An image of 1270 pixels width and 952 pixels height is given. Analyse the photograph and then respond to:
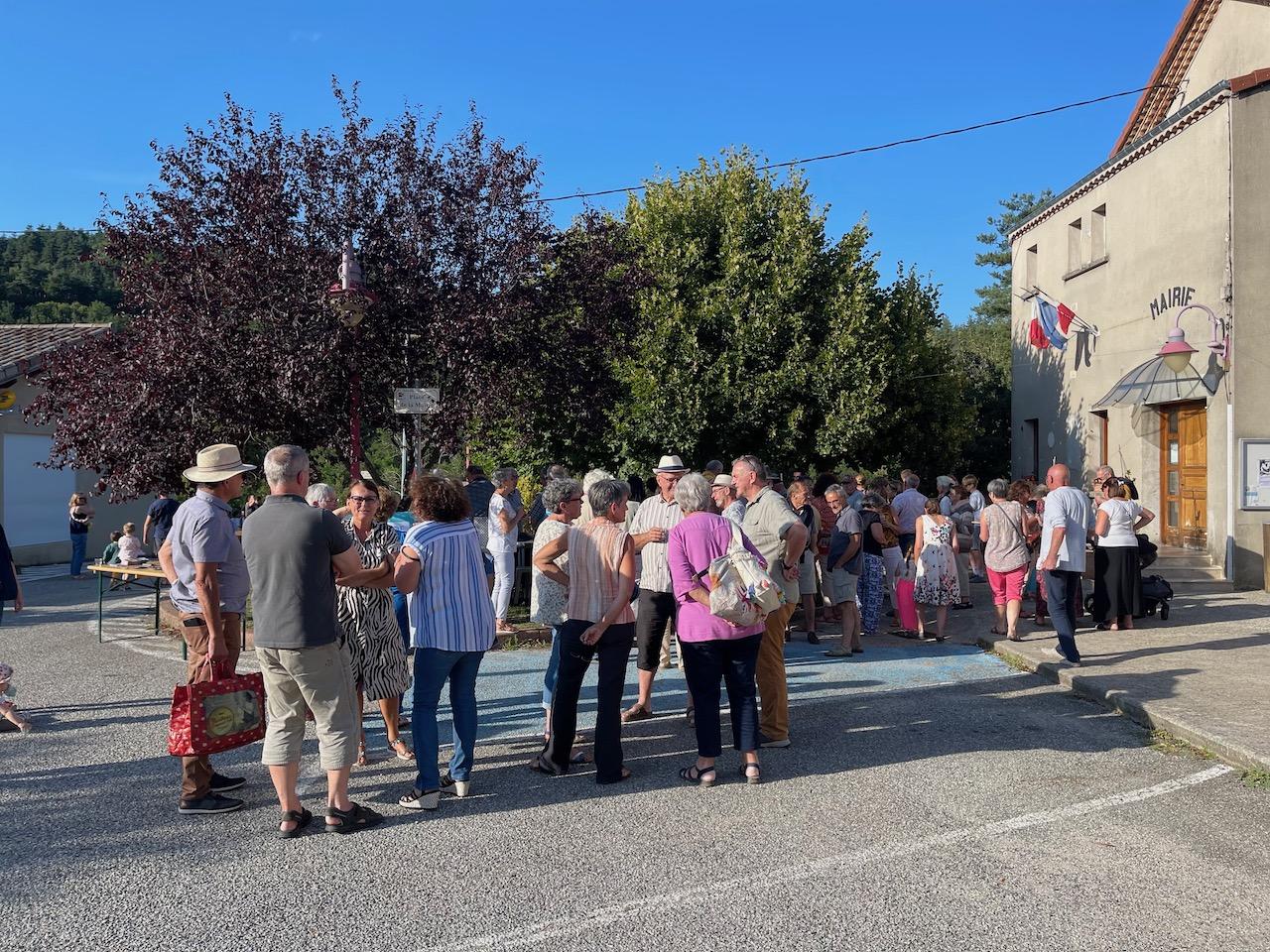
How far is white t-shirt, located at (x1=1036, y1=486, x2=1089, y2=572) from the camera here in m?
8.88

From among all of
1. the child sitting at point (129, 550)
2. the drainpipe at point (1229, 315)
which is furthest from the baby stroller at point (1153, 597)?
the child sitting at point (129, 550)

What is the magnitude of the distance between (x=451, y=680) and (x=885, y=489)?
25.2 ft

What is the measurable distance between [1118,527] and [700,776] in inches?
289

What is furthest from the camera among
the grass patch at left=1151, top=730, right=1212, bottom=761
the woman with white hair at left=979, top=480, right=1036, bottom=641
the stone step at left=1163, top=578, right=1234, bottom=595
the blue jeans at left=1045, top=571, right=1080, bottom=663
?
the stone step at left=1163, top=578, right=1234, bottom=595

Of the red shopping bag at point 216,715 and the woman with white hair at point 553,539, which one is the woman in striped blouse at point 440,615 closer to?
the woman with white hair at point 553,539

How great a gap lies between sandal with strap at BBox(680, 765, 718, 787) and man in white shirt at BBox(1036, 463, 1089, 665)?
446 cm

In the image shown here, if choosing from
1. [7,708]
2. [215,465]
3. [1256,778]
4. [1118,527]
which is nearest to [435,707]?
[215,465]

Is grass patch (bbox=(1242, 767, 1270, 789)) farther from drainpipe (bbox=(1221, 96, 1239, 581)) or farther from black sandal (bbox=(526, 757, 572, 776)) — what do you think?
drainpipe (bbox=(1221, 96, 1239, 581))

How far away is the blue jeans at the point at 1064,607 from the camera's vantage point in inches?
347

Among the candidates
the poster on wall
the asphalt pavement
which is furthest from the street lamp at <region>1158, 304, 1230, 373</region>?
the asphalt pavement

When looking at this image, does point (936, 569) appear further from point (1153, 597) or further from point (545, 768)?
point (545, 768)

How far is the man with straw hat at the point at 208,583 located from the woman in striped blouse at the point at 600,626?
70.5 inches

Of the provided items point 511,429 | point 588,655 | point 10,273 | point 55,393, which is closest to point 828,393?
point 511,429

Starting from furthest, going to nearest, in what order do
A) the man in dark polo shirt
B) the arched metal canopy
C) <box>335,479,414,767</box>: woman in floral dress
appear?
the arched metal canopy, <box>335,479,414,767</box>: woman in floral dress, the man in dark polo shirt
